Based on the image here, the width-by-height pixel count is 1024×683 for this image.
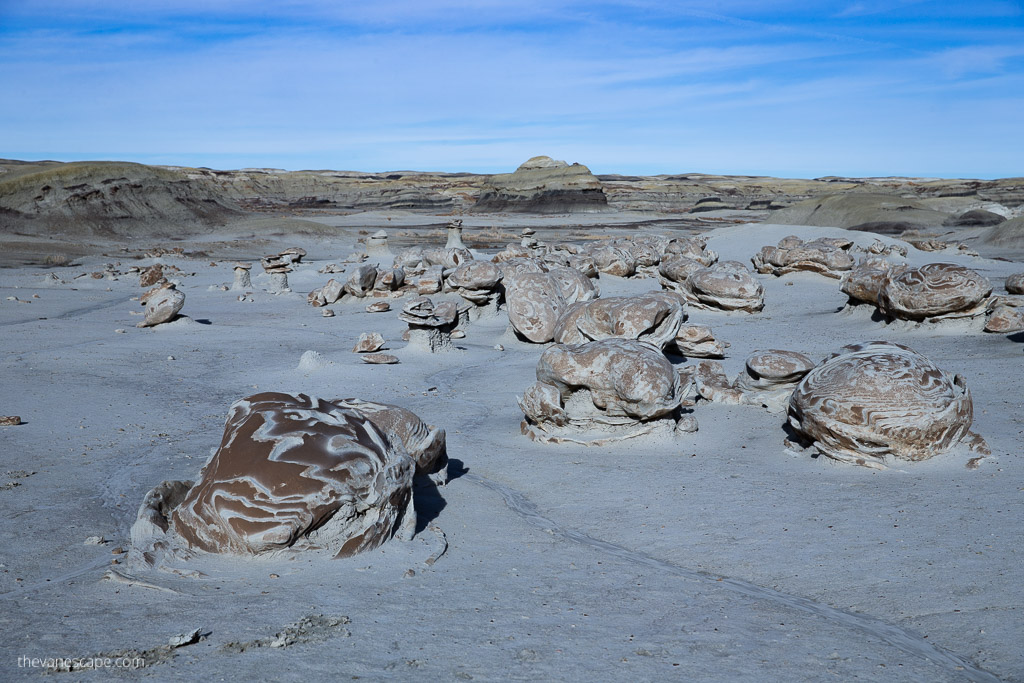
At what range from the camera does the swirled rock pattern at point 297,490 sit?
3520mm

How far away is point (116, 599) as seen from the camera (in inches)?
123

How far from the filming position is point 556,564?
3.85 m

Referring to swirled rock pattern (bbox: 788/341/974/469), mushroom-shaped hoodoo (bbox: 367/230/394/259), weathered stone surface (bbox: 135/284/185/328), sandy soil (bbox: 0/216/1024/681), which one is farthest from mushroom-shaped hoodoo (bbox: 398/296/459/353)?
mushroom-shaped hoodoo (bbox: 367/230/394/259)

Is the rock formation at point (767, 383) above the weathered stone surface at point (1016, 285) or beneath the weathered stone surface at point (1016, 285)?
beneath

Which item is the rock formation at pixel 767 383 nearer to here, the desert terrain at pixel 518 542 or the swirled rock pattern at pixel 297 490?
the desert terrain at pixel 518 542

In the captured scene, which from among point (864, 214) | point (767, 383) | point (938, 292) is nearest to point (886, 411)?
point (767, 383)

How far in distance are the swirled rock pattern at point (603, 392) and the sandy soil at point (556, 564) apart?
0.77 feet

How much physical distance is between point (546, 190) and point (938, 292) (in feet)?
200

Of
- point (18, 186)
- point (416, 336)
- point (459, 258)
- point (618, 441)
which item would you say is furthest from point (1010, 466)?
point (18, 186)

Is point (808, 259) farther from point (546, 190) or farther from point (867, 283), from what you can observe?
point (546, 190)

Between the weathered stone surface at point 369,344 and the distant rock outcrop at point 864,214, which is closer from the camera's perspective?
the weathered stone surface at point 369,344

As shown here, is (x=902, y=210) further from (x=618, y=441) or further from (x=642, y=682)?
(x=642, y=682)

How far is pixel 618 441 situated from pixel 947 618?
10.3 feet

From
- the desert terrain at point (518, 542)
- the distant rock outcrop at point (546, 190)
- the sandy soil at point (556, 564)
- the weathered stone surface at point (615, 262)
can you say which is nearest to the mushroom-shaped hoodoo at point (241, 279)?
the desert terrain at point (518, 542)
